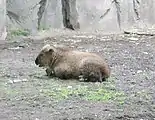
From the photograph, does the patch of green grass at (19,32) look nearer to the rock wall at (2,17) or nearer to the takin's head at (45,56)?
the rock wall at (2,17)

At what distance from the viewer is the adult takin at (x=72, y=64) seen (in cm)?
618

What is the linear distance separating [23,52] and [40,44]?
1.43 metres

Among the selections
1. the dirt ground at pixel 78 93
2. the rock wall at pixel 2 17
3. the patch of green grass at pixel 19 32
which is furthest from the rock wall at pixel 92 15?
the dirt ground at pixel 78 93

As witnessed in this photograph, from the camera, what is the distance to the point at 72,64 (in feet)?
20.9

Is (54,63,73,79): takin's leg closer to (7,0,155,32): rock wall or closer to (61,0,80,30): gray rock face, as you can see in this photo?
(61,0,80,30): gray rock face

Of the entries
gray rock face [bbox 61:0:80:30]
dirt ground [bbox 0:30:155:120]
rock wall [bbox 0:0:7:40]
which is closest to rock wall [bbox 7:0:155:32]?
gray rock face [bbox 61:0:80:30]

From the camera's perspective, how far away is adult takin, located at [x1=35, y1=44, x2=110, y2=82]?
618cm

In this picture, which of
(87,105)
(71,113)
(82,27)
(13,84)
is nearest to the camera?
(71,113)

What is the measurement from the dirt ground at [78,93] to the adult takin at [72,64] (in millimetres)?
116

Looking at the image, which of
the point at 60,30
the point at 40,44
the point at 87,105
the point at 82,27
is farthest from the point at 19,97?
the point at 82,27

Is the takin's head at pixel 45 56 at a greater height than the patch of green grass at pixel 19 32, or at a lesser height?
greater

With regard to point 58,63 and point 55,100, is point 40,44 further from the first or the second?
point 55,100

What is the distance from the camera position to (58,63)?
6.52 meters

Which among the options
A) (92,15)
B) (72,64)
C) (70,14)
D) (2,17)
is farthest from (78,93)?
(92,15)
